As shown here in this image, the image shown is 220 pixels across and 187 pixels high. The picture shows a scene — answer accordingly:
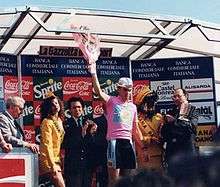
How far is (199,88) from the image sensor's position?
10117mm

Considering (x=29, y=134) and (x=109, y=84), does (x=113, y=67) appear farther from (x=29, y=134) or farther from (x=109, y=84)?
(x=29, y=134)

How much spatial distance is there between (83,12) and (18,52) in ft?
4.70

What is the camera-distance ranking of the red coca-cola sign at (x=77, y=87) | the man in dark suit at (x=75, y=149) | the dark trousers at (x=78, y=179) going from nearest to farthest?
1. the man in dark suit at (x=75, y=149)
2. the dark trousers at (x=78, y=179)
3. the red coca-cola sign at (x=77, y=87)

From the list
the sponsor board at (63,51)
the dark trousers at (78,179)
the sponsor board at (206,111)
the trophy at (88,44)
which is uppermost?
the sponsor board at (63,51)

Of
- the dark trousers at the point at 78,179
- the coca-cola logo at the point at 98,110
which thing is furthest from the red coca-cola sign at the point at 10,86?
the dark trousers at the point at 78,179

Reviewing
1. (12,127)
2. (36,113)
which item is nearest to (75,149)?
(12,127)

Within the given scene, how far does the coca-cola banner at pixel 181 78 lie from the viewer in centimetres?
1010

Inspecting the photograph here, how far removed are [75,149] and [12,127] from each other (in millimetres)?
1255

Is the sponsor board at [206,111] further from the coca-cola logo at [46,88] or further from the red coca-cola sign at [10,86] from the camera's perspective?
the red coca-cola sign at [10,86]

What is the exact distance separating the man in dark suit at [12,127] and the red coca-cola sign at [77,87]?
2.62 meters

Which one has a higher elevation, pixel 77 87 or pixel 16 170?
pixel 77 87

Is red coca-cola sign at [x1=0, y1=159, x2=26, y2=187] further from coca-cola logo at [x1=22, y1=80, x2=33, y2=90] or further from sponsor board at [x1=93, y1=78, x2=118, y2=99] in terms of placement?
sponsor board at [x1=93, y1=78, x2=118, y2=99]

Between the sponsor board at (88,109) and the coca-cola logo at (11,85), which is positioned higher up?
the coca-cola logo at (11,85)

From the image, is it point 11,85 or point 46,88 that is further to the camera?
point 46,88
